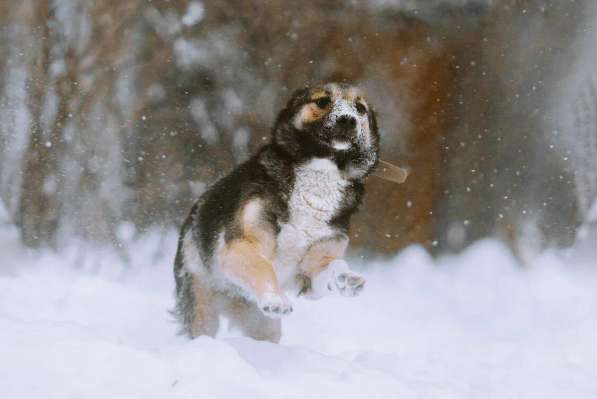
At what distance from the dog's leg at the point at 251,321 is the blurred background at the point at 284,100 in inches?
65.3

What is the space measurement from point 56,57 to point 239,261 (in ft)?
9.10

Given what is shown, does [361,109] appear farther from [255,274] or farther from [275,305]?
[275,305]

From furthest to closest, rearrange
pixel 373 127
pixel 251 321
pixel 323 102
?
1. pixel 251 321
2. pixel 373 127
3. pixel 323 102

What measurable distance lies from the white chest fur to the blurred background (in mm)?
1819

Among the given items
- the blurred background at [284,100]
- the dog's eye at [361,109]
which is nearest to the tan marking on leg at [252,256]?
the dog's eye at [361,109]

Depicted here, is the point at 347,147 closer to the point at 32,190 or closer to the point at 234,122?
the point at 234,122

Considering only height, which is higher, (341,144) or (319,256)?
(341,144)

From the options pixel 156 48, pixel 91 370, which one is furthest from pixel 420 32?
pixel 91 370

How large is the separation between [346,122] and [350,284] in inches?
29.9

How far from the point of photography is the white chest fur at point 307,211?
3.34 metres

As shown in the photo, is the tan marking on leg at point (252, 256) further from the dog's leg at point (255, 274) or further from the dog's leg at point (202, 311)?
the dog's leg at point (202, 311)

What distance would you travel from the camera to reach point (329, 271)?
10.5ft

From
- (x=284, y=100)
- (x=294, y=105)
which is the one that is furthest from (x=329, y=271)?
(x=284, y=100)

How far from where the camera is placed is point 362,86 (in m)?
5.06
